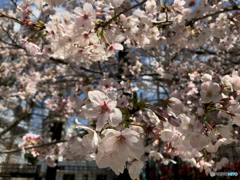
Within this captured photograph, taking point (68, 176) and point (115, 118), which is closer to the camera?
point (115, 118)

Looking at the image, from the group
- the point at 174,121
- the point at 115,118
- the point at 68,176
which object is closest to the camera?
the point at 115,118

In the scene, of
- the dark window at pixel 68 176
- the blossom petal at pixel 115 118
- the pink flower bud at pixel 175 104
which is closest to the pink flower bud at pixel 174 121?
the pink flower bud at pixel 175 104

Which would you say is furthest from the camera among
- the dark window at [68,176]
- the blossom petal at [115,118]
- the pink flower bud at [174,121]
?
the dark window at [68,176]

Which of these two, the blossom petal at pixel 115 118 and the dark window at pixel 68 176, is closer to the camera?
the blossom petal at pixel 115 118

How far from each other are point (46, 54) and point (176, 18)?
1.42 metres

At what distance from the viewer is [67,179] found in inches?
270

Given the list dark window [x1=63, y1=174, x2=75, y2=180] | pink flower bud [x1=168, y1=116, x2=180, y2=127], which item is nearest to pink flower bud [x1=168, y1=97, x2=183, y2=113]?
pink flower bud [x1=168, y1=116, x2=180, y2=127]

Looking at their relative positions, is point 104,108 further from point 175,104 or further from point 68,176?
point 68,176

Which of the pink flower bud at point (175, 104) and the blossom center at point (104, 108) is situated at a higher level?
the pink flower bud at point (175, 104)

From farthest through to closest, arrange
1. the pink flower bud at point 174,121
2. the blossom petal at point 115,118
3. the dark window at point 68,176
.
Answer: the dark window at point 68,176, the pink flower bud at point 174,121, the blossom petal at point 115,118

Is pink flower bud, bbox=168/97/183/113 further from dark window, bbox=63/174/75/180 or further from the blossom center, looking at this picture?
dark window, bbox=63/174/75/180

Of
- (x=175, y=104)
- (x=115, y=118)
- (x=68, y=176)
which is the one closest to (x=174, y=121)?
(x=175, y=104)

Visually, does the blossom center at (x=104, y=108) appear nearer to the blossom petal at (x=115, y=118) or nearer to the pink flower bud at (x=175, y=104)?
the blossom petal at (x=115, y=118)

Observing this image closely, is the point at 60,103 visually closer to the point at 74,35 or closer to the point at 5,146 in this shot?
the point at 74,35
